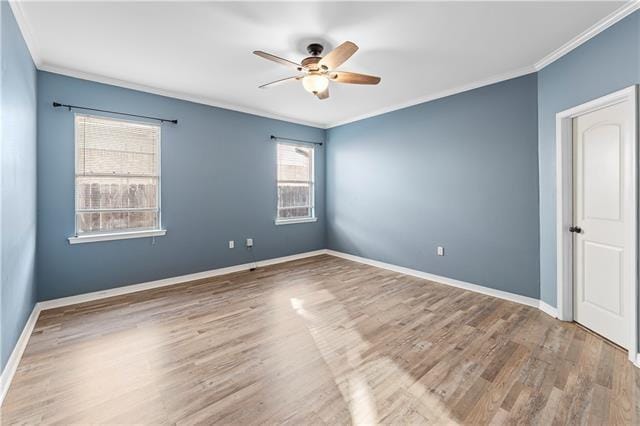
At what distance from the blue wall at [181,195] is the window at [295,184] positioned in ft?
0.58

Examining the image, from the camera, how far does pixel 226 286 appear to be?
3.98 meters

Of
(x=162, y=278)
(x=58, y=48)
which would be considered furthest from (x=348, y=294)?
(x=58, y=48)

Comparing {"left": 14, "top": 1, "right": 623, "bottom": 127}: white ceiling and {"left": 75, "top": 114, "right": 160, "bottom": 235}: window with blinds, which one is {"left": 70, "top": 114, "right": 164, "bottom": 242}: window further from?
A: {"left": 14, "top": 1, "right": 623, "bottom": 127}: white ceiling

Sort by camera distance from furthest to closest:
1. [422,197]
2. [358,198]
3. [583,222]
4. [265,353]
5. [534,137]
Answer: [358,198] → [422,197] → [534,137] → [583,222] → [265,353]

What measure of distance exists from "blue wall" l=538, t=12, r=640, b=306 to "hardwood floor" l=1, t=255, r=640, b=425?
707 mm

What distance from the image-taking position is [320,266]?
5.04 meters

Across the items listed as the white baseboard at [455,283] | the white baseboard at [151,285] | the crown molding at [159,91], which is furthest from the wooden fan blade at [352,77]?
the white baseboard at [151,285]

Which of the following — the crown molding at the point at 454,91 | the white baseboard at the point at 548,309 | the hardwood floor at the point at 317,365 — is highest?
the crown molding at the point at 454,91

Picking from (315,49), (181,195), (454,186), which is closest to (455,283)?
(454,186)

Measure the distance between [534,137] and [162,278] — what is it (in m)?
5.04

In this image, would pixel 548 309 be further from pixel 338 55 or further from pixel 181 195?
pixel 181 195

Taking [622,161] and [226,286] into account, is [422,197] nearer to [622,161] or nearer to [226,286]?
[622,161]

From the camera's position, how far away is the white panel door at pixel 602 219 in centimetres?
234

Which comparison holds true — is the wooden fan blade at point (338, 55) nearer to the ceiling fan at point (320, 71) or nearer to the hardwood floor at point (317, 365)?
the ceiling fan at point (320, 71)
